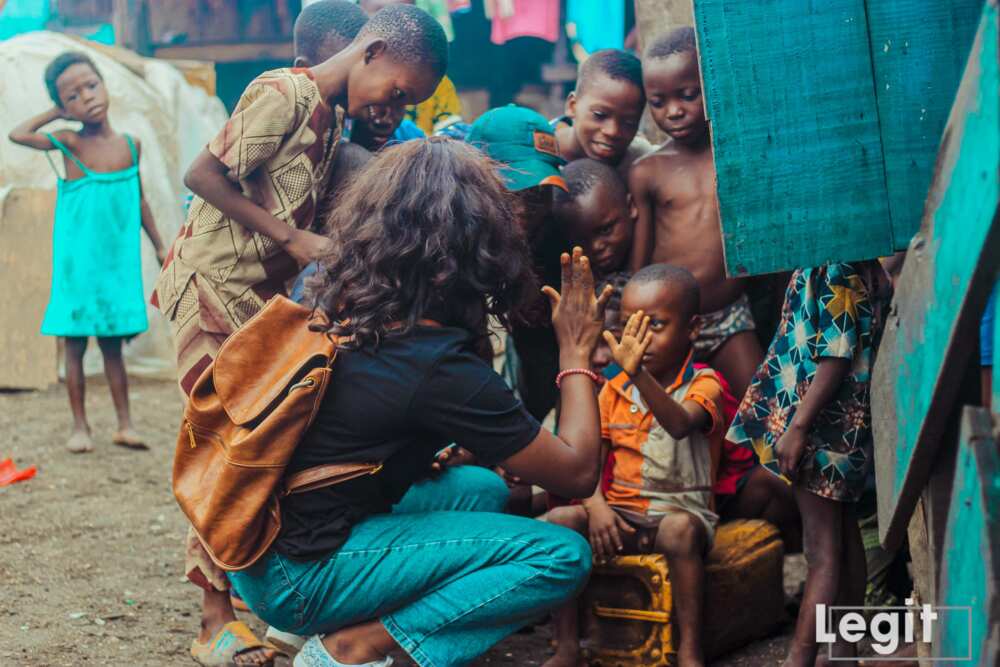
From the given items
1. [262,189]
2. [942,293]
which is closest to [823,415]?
[942,293]

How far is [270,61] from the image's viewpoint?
1048 cm

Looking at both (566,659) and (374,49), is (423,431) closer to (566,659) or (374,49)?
(566,659)

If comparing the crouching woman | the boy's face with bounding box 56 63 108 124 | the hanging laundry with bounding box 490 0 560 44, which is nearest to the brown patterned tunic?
the crouching woman

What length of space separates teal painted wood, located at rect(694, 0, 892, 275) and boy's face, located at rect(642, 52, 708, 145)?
121cm

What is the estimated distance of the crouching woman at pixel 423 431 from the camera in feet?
8.32

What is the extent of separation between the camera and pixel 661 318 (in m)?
3.25

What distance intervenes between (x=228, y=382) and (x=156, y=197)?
701 cm

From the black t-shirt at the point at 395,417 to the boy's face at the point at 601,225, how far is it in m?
1.02

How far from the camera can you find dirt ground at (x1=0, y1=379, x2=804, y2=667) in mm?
3361

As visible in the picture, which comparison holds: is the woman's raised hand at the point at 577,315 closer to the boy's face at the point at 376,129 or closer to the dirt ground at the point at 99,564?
the boy's face at the point at 376,129

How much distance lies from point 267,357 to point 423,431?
0.41 meters

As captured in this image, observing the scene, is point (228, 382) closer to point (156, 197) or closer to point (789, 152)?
point (789, 152)

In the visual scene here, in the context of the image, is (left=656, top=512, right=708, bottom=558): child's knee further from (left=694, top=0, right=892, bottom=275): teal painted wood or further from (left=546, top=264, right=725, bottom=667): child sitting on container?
(left=694, top=0, right=892, bottom=275): teal painted wood

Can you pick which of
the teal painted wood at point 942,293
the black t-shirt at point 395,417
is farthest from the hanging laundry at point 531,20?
the teal painted wood at point 942,293
